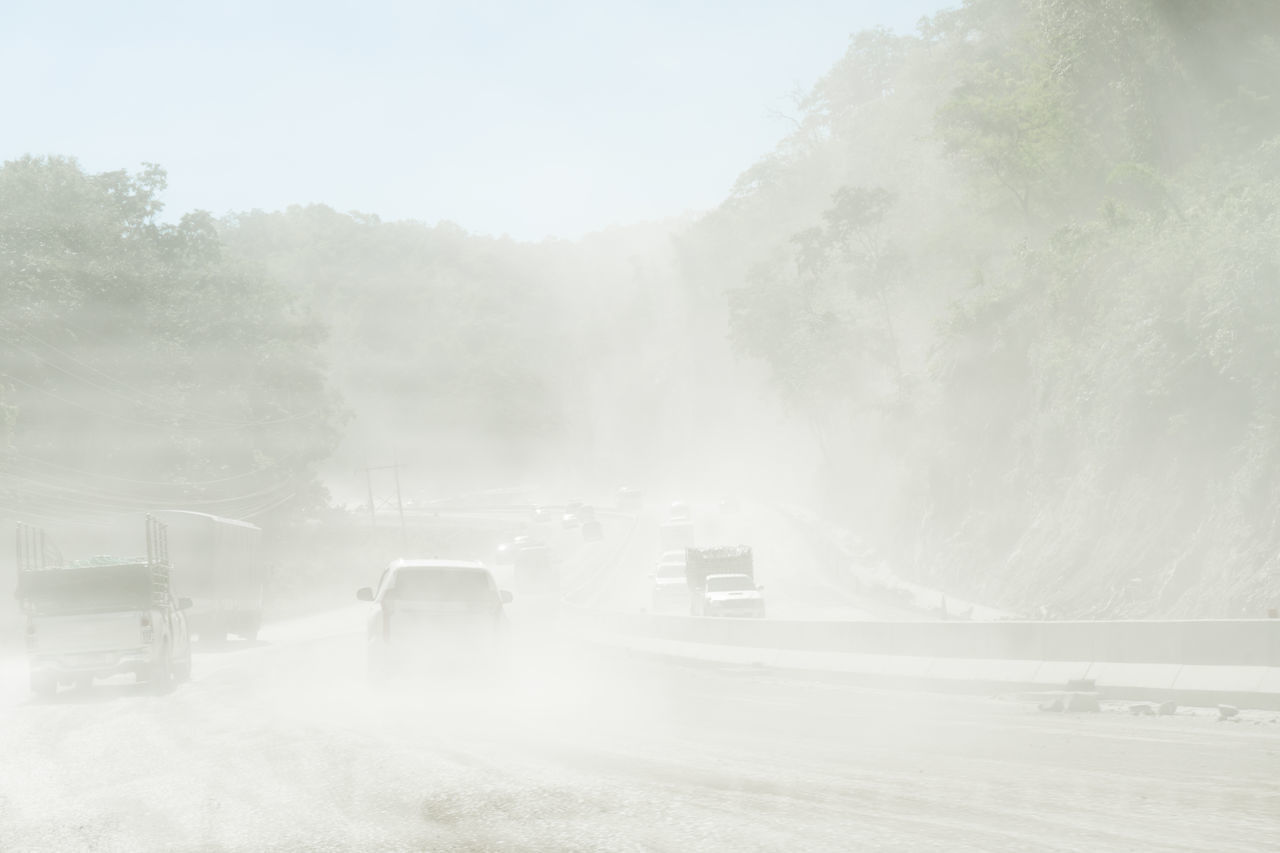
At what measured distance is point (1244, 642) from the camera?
14.8m

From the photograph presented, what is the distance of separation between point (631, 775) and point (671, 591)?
46.2 meters

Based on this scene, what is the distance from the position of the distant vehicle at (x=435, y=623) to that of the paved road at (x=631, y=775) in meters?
0.43

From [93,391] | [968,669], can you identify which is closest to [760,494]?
[93,391]

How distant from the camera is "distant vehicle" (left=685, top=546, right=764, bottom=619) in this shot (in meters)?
44.1

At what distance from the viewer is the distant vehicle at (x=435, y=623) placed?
19.6 meters

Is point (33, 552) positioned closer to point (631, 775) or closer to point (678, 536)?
point (631, 775)

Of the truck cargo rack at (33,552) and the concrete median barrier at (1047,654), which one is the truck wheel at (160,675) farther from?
the concrete median barrier at (1047,654)

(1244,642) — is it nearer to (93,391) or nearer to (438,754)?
(438,754)

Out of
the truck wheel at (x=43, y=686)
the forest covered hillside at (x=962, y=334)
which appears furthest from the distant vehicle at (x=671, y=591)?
the truck wheel at (x=43, y=686)

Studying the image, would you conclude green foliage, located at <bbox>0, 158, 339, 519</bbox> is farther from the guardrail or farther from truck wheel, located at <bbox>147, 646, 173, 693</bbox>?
the guardrail

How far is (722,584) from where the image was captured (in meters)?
45.8

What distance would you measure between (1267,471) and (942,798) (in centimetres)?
2282

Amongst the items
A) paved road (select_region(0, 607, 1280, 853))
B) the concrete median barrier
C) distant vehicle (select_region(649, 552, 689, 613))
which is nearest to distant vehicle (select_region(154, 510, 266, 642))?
distant vehicle (select_region(649, 552, 689, 613))

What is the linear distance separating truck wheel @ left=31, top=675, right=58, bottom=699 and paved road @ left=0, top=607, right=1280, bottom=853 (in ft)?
11.1
